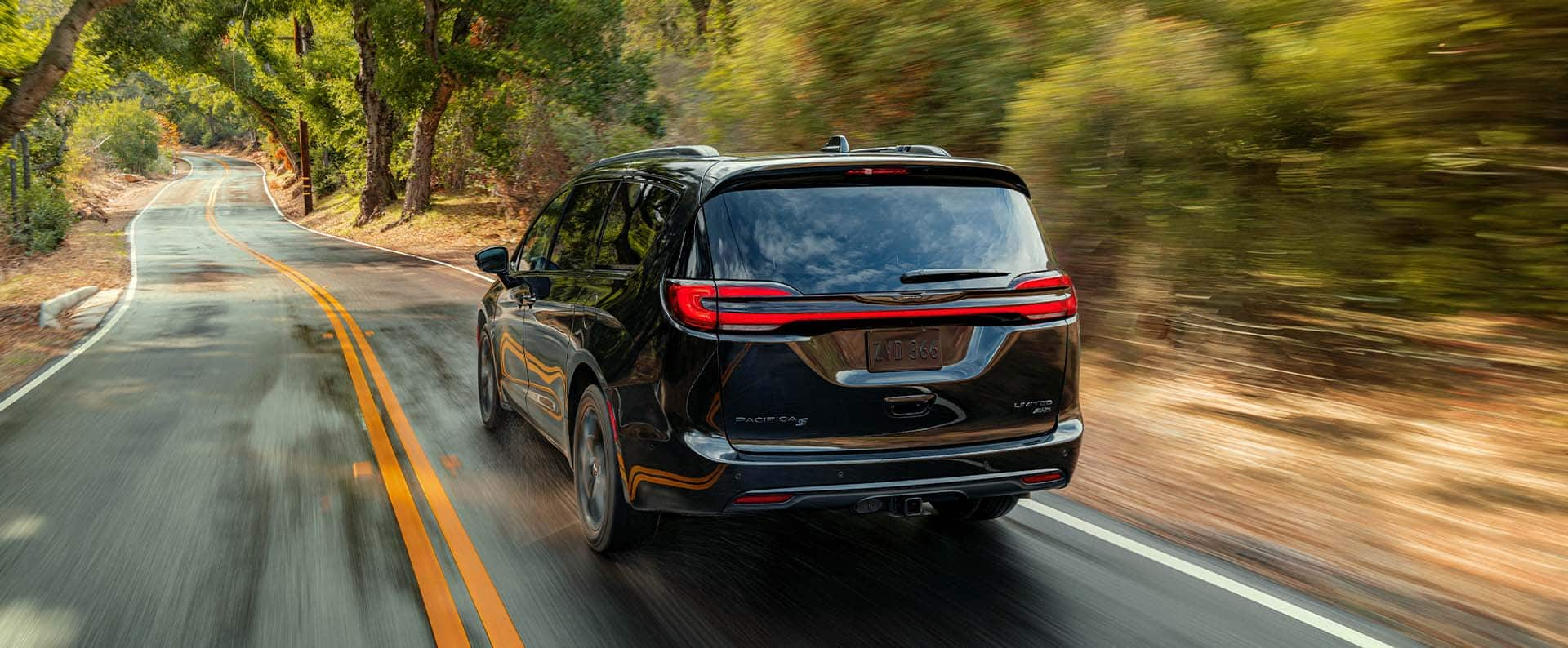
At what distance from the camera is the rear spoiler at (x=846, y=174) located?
4.07 meters

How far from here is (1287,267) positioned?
775 cm

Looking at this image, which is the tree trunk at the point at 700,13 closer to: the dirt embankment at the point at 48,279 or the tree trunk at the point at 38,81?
the tree trunk at the point at 38,81

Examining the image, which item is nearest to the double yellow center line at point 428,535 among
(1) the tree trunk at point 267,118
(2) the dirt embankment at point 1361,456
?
(2) the dirt embankment at point 1361,456

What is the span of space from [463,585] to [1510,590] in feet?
14.0

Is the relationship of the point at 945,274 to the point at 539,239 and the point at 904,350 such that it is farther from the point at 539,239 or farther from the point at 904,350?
the point at 539,239

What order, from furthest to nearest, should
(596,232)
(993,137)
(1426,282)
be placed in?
(993,137)
(1426,282)
(596,232)

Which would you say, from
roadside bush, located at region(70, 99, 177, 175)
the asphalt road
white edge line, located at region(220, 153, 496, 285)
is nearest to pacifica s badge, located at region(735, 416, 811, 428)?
the asphalt road

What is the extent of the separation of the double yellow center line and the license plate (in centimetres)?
162

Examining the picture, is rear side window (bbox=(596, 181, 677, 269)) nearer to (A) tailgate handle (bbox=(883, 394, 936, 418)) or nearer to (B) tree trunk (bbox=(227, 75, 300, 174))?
(A) tailgate handle (bbox=(883, 394, 936, 418))

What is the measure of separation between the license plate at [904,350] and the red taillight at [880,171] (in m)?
0.64

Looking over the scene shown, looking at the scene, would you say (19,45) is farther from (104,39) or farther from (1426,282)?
(1426,282)

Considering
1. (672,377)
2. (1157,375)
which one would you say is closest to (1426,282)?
(1157,375)

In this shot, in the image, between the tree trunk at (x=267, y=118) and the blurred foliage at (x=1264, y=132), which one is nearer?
the blurred foliage at (x=1264, y=132)

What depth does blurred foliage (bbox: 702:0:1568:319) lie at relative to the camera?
6.14 metres
